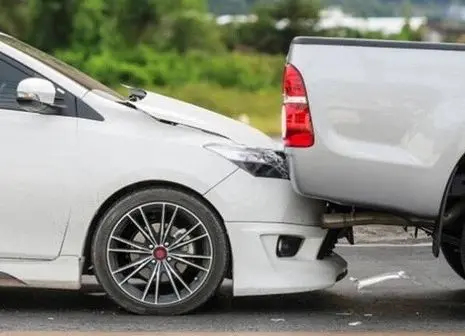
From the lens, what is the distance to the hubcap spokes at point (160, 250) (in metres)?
5.84

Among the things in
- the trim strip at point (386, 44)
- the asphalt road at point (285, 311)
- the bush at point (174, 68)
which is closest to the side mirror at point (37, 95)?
the asphalt road at point (285, 311)

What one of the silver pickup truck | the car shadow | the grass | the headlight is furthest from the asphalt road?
the grass

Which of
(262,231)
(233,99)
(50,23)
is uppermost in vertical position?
(50,23)

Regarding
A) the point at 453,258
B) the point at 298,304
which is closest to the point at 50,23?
the point at 453,258

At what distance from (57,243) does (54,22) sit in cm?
3886

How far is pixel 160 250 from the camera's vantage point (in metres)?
5.86

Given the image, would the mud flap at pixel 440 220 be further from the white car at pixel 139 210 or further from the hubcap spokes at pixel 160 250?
the hubcap spokes at pixel 160 250

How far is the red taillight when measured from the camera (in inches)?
222

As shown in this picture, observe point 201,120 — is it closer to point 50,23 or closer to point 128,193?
point 128,193

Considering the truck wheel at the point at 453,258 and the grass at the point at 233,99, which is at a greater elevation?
the truck wheel at the point at 453,258

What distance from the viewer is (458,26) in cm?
5028

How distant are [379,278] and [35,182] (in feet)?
8.98

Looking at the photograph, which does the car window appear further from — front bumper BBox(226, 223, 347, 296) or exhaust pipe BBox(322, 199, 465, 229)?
exhaust pipe BBox(322, 199, 465, 229)

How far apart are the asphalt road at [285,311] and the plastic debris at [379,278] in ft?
0.18
